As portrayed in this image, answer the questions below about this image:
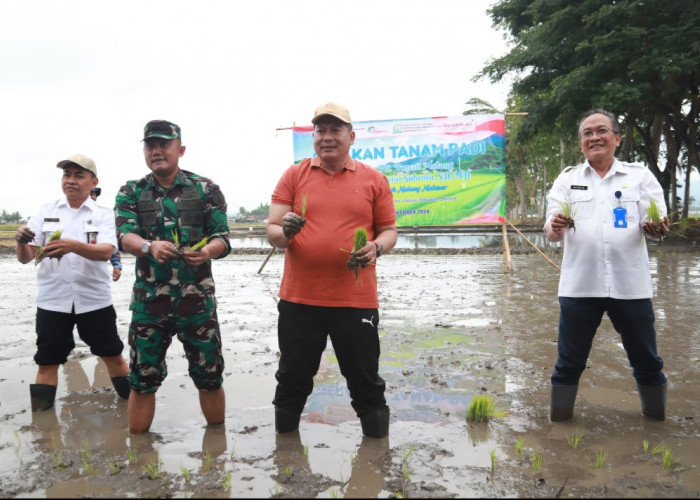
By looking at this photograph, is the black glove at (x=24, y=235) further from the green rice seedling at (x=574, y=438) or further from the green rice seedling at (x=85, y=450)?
the green rice seedling at (x=574, y=438)

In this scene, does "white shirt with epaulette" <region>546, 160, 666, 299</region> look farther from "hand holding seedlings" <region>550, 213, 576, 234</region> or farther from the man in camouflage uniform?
the man in camouflage uniform

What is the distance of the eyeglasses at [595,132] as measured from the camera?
151 inches

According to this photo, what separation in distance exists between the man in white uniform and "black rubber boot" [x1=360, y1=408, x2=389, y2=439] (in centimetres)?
120

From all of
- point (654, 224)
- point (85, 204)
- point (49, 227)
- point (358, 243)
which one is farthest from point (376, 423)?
point (49, 227)

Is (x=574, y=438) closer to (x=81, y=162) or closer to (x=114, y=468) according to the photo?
(x=114, y=468)

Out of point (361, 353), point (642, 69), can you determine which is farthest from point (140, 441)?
point (642, 69)

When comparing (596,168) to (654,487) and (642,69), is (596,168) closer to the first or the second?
(654,487)

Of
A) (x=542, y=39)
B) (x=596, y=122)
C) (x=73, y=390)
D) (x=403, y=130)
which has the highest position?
(x=542, y=39)

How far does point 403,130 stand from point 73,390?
9.63m

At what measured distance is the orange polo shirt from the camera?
→ 11.5 feet

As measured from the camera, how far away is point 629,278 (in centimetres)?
372

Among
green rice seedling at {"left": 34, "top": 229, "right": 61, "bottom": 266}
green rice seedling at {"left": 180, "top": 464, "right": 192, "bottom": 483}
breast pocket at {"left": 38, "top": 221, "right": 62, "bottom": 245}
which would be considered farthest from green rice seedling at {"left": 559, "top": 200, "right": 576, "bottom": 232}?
breast pocket at {"left": 38, "top": 221, "right": 62, "bottom": 245}

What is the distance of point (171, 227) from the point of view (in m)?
3.73

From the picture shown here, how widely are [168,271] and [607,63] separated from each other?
1628 cm
